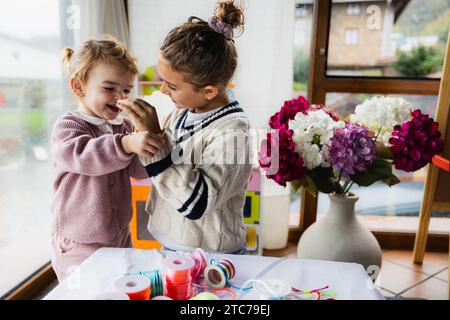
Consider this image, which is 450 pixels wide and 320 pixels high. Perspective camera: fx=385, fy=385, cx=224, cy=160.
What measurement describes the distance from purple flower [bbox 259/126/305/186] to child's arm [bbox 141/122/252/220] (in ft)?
0.59

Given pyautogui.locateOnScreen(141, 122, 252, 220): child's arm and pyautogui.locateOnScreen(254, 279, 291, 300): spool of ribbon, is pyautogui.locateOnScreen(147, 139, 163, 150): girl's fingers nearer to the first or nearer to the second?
pyautogui.locateOnScreen(141, 122, 252, 220): child's arm

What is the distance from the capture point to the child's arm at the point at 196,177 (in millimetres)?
825

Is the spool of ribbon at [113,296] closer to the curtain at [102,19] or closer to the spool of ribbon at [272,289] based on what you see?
the spool of ribbon at [272,289]

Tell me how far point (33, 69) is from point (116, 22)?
579 millimetres

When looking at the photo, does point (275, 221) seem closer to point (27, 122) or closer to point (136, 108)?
point (27, 122)

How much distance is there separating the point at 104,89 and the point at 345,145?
0.65 meters

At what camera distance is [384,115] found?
1.14 m

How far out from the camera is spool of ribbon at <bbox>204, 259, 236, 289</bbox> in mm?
707

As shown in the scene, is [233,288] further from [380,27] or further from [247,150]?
[380,27]

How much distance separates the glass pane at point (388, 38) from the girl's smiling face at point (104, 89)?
58.5 inches

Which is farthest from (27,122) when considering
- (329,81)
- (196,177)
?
(329,81)

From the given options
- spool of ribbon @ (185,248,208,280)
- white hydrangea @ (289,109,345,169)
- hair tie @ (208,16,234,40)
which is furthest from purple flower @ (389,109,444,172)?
spool of ribbon @ (185,248,208,280)

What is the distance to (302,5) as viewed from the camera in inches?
82.7

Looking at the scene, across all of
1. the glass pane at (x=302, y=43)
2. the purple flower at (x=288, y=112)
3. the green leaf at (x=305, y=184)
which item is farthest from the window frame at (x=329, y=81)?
the green leaf at (x=305, y=184)
